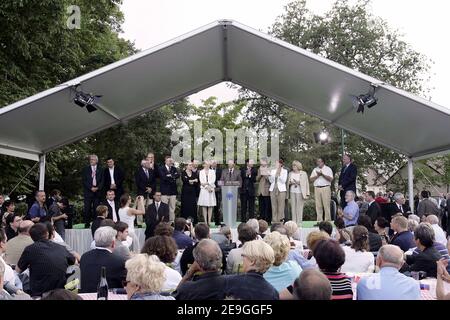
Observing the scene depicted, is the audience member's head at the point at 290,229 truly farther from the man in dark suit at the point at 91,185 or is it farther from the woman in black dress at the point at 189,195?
the man in dark suit at the point at 91,185

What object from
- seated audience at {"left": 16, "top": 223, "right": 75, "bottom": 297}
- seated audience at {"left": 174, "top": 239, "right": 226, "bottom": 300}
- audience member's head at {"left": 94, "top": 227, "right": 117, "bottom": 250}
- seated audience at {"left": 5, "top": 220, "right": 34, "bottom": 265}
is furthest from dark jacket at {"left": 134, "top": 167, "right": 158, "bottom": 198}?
seated audience at {"left": 174, "top": 239, "right": 226, "bottom": 300}

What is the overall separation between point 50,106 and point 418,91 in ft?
81.1

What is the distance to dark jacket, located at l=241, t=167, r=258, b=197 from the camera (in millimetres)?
12969

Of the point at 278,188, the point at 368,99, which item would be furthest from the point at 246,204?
the point at 368,99

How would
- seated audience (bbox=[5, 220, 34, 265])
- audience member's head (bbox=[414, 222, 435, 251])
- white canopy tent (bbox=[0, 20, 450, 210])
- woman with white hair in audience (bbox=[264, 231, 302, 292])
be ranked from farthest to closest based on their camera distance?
white canopy tent (bbox=[0, 20, 450, 210]), seated audience (bbox=[5, 220, 34, 265]), audience member's head (bbox=[414, 222, 435, 251]), woman with white hair in audience (bbox=[264, 231, 302, 292])

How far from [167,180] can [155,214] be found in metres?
1.25

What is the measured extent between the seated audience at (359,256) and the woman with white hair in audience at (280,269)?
1258 mm

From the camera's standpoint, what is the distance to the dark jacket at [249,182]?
1297cm

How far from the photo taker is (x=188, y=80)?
11.6m

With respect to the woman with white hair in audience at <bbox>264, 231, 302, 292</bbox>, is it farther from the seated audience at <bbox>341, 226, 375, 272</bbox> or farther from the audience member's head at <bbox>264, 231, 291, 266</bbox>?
the seated audience at <bbox>341, 226, 375, 272</bbox>

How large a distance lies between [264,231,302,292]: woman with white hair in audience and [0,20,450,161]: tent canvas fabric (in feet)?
17.7

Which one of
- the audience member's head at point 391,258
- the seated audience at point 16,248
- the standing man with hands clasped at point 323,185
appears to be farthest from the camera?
the standing man with hands clasped at point 323,185

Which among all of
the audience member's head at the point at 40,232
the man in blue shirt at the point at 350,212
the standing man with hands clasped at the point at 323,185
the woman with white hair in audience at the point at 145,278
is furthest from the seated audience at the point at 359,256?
the standing man with hands clasped at the point at 323,185

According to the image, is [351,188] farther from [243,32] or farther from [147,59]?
[147,59]
